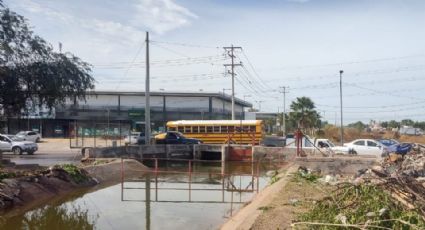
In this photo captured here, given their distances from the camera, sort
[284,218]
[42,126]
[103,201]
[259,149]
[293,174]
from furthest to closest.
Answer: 1. [42,126]
2. [259,149]
3. [293,174]
4. [103,201]
5. [284,218]

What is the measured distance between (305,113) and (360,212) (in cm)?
6053

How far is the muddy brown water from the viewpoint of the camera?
15172mm

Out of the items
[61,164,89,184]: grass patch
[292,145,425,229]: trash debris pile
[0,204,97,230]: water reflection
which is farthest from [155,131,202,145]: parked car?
[292,145,425,229]: trash debris pile

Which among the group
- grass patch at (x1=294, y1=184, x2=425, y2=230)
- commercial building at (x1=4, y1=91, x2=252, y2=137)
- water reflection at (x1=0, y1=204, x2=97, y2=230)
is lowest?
water reflection at (x1=0, y1=204, x2=97, y2=230)

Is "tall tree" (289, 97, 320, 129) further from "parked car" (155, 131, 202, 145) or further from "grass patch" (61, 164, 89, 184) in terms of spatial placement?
"grass patch" (61, 164, 89, 184)

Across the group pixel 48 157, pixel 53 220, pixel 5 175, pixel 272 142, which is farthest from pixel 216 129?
pixel 53 220

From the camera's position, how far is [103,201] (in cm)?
1936

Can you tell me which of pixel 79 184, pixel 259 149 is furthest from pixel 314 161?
pixel 79 184

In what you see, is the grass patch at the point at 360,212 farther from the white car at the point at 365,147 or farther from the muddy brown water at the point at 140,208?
the white car at the point at 365,147

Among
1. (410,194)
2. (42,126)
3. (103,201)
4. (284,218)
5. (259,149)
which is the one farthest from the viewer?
(42,126)

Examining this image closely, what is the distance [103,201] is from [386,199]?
12128 mm

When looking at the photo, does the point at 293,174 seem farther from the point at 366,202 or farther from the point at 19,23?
the point at 19,23

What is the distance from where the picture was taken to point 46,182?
67.3ft

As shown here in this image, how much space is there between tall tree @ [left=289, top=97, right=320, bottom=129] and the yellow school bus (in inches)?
957
